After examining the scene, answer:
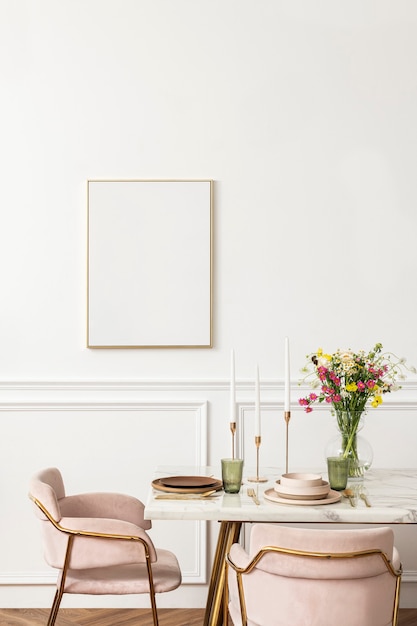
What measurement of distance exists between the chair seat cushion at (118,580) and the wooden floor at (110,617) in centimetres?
80

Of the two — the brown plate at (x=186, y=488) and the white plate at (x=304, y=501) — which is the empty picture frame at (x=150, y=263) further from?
the white plate at (x=304, y=501)

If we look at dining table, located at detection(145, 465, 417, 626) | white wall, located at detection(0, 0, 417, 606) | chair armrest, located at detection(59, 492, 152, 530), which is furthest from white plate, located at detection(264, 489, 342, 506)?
white wall, located at detection(0, 0, 417, 606)

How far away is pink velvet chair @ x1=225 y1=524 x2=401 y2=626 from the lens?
209 centimetres

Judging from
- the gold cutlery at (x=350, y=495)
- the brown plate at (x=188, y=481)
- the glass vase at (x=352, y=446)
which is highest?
the glass vase at (x=352, y=446)

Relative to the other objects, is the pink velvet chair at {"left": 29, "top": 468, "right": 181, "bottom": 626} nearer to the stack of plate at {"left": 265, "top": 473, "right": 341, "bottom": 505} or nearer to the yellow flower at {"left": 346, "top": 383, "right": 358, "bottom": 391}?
the stack of plate at {"left": 265, "top": 473, "right": 341, "bottom": 505}

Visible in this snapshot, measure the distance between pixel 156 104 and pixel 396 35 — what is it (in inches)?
48.2

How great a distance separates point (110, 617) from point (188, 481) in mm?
1199

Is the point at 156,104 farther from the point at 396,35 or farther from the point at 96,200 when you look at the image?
the point at 396,35

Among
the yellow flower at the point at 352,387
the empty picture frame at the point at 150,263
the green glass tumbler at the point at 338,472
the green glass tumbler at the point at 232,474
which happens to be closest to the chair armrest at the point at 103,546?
the green glass tumbler at the point at 232,474

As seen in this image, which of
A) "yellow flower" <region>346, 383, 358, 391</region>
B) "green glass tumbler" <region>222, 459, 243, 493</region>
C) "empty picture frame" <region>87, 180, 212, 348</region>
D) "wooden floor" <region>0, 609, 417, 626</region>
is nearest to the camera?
"green glass tumbler" <region>222, 459, 243, 493</region>

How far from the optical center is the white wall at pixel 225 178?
3664 millimetres

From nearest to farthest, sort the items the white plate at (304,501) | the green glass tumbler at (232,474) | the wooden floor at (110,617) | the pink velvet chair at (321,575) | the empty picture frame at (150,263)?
the pink velvet chair at (321,575) → the white plate at (304,501) → the green glass tumbler at (232,474) → the wooden floor at (110,617) → the empty picture frame at (150,263)

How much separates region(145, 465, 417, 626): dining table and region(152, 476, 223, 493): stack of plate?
0.4 inches

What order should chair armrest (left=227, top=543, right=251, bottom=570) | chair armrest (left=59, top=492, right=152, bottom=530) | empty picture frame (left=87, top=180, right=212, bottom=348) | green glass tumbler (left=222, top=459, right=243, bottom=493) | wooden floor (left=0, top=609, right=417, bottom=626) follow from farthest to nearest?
1. empty picture frame (left=87, top=180, right=212, bottom=348)
2. wooden floor (left=0, top=609, right=417, bottom=626)
3. chair armrest (left=59, top=492, right=152, bottom=530)
4. green glass tumbler (left=222, top=459, right=243, bottom=493)
5. chair armrest (left=227, top=543, right=251, bottom=570)
